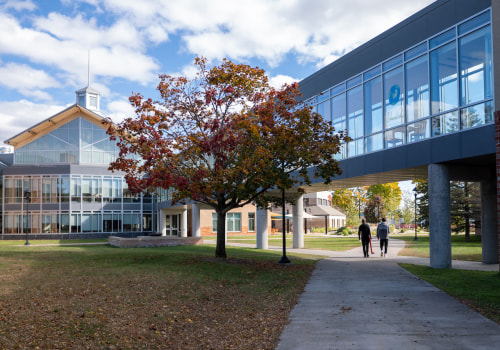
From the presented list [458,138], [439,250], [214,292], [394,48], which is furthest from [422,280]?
[394,48]

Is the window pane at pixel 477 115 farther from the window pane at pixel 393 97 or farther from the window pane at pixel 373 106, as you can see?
the window pane at pixel 373 106

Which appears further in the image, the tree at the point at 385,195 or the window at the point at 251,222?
the window at the point at 251,222

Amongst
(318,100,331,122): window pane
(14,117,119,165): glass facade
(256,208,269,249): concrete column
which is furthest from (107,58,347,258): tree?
(14,117,119,165): glass facade

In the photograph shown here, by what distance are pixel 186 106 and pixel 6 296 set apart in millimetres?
9670

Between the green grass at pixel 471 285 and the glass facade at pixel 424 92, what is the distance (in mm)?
4551

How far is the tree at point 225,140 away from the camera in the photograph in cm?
1521

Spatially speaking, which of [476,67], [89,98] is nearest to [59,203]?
[89,98]

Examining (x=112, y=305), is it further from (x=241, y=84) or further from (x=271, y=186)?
(x=241, y=84)

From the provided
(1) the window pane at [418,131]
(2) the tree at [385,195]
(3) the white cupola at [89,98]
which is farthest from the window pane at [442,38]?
(3) the white cupola at [89,98]

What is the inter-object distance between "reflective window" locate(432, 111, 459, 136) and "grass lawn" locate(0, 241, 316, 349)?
6.52m

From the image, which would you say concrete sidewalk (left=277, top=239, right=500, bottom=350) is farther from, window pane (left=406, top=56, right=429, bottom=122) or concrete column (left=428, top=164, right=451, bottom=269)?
window pane (left=406, top=56, right=429, bottom=122)

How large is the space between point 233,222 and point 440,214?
45970mm

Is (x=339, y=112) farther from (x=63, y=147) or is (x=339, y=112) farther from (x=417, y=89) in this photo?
(x=63, y=147)

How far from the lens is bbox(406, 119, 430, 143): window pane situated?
1664 cm
